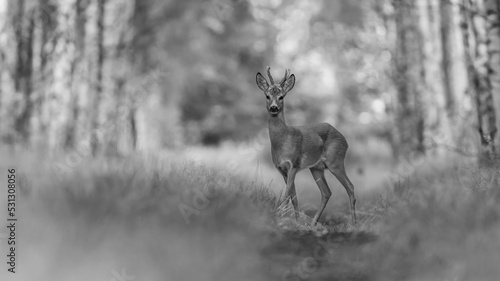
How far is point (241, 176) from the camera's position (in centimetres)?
534

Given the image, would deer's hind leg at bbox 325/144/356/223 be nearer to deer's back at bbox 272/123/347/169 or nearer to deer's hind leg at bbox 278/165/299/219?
deer's back at bbox 272/123/347/169

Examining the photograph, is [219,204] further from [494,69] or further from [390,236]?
[494,69]

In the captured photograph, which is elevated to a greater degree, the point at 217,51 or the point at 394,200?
the point at 217,51

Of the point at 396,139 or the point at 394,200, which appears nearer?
the point at 394,200

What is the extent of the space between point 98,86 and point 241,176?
3.45 m

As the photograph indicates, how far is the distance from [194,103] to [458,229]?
56.4 ft

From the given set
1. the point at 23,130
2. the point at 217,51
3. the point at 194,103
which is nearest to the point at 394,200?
the point at 23,130

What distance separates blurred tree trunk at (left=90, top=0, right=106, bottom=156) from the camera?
7.70 m

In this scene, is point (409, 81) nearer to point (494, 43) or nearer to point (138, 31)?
point (494, 43)

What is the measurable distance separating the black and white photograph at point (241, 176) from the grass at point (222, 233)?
1 centimetres

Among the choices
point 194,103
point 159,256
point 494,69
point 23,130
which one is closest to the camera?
point 159,256

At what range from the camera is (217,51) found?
18.4 m

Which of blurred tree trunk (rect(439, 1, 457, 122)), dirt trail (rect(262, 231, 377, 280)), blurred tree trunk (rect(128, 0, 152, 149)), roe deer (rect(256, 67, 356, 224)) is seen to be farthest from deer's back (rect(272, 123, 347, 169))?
blurred tree trunk (rect(439, 1, 457, 122))

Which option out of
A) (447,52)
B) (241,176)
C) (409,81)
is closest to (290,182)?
(241,176)
